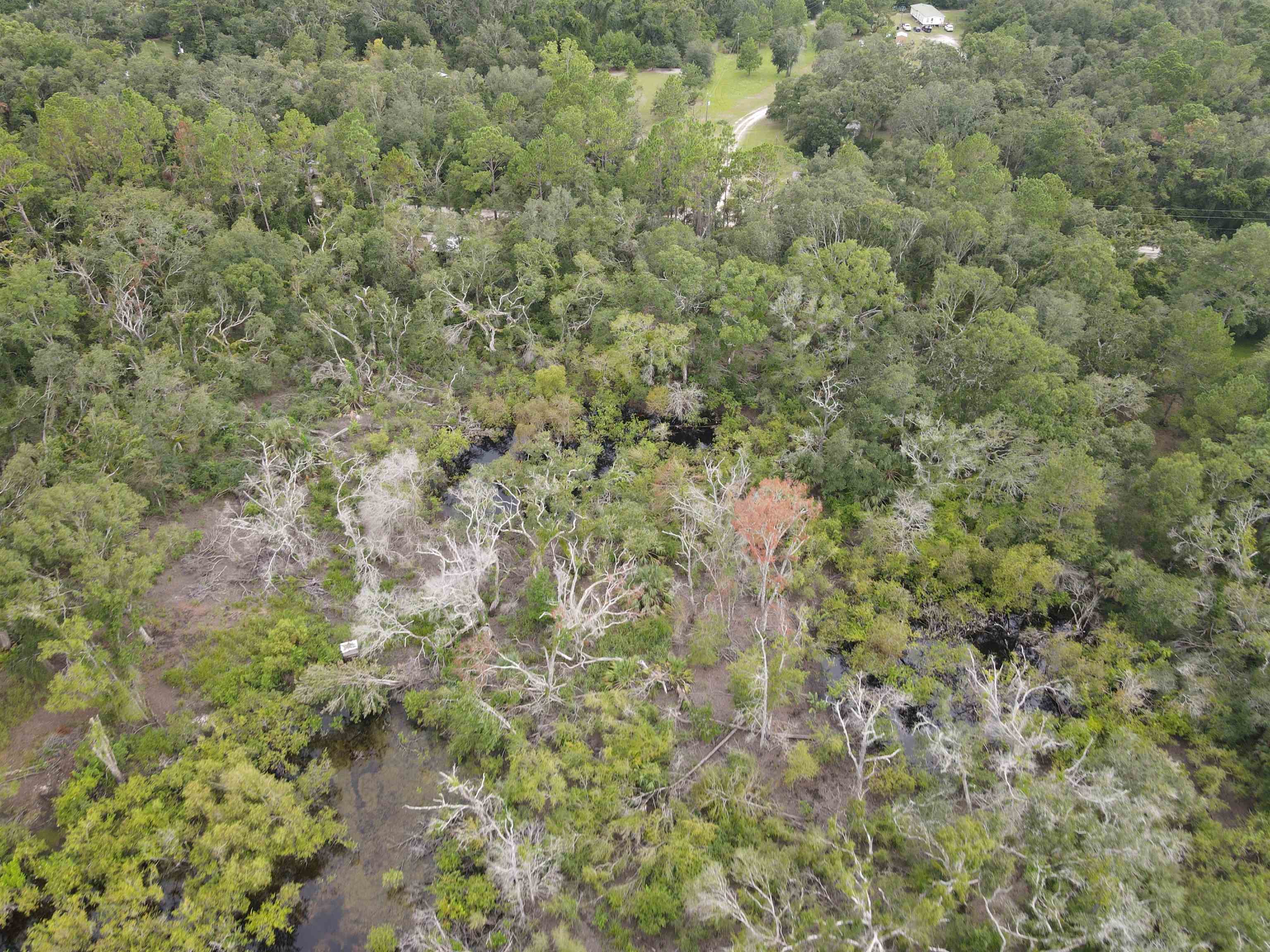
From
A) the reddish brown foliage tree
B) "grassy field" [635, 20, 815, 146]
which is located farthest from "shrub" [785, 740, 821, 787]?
"grassy field" [635, 20, 815, 146]

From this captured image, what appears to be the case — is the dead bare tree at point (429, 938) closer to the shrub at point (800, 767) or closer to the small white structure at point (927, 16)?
the shrub at point (800, 767)

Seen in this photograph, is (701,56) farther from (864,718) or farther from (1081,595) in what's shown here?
(864,718)

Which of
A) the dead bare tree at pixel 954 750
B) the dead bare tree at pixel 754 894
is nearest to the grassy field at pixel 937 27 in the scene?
the dead bare tree at pixel 954 750

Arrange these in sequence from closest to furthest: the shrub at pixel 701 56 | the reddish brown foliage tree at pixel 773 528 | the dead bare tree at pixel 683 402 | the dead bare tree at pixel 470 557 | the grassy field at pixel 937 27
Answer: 1. the dead bare tree at pixel 470 557
2. the reddish brown foliage tree at pixel 773 528
3. the dead bare tree at pixel 683 402
4. the shrub at pixel 701 56
5. the grassy field at pixel 937 27

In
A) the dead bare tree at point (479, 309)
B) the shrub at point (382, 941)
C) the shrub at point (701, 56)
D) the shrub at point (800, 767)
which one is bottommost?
the shrub at point (382, 941)

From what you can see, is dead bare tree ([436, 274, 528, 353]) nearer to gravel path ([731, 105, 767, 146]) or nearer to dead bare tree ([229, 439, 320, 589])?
dead bare tree ([229, 439, 320, 589])

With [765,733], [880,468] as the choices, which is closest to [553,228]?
[880,468]

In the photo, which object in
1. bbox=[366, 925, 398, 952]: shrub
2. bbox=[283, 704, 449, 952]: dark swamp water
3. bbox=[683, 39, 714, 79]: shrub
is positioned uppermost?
bbox=[683, 39, 714, 79]: shrub
